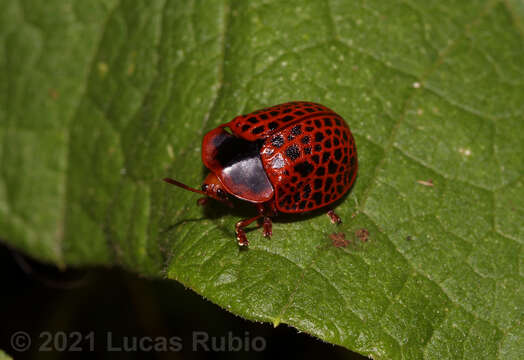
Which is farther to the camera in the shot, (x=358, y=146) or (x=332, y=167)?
(x=358, y=146)

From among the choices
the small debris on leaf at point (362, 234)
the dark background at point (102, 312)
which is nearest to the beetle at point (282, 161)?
the small debris on leaf at point (362, 234)

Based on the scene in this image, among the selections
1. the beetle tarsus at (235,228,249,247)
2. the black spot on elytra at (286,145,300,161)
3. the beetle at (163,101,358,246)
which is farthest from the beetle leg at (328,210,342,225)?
the beetle tarsus at (235,228,249,247)

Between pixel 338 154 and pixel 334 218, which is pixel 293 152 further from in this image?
pixel 334 218

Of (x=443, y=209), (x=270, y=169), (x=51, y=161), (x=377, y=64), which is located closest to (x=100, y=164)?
(x=51, y=161)

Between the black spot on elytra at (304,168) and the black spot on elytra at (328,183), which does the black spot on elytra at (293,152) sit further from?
the black spot on elytra at (328,183)
